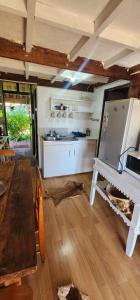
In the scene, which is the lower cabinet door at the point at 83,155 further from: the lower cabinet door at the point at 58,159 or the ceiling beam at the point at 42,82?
the ceiling beam at the point at 42,82

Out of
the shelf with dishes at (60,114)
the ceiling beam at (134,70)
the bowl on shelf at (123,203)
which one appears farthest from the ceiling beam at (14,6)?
the shelf with dishes at (60,114)

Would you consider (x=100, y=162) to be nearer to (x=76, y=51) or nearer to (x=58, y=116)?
(x=76, y=51)

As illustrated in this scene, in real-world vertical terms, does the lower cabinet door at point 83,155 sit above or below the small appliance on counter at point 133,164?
below

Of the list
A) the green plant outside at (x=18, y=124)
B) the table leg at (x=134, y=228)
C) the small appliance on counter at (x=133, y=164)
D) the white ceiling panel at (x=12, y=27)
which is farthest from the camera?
the green plant outside at (x=18, y=124)

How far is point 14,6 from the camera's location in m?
0.96

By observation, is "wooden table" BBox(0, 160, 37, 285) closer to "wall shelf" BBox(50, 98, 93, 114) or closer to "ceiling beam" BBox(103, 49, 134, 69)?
"ceiling beam" BBox(103, 49, 134, 69)

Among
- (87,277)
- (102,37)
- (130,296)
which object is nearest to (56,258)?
(87,277)

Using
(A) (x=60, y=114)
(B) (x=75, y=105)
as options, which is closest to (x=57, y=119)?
(A) (x=60, y=114)

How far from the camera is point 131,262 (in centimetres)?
150

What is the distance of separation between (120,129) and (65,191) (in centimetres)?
162

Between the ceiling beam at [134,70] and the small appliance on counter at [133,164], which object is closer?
the small appliance on counter at [133,164]

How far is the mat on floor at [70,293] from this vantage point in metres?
1.15

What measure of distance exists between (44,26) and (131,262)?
2.45 meters

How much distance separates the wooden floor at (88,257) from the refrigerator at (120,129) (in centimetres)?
87
